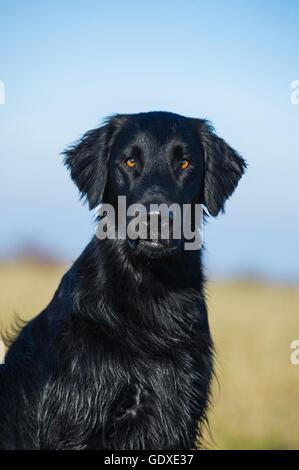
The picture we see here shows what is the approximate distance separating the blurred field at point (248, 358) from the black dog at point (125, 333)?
2.07 feet

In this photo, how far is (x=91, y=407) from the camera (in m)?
4.74

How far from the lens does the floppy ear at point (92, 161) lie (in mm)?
5371

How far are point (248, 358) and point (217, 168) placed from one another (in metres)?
7.50

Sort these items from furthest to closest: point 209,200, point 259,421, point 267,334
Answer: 1. point 267,334
2. point 259,421
3. point 209,200

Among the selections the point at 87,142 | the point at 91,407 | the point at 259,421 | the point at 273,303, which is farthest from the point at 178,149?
the point at 273,303

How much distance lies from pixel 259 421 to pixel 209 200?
17.2 feet

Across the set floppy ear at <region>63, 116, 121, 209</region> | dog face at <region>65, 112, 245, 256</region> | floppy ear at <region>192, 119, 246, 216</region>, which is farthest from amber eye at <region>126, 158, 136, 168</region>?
floppy ear at <region>192, 119, 246, 216</region>

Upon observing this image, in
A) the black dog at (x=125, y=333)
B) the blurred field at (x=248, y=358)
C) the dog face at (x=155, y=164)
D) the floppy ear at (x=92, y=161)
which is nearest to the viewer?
the black dog at (x=125, y=333)

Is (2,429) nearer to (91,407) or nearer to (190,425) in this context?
(91,407)

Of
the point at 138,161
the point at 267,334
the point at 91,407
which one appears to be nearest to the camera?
the point at 91,407

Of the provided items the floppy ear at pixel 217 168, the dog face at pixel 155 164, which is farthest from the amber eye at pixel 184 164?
the floppy ear at pixel 217 168

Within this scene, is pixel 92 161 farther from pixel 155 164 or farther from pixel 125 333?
pixel 125 333

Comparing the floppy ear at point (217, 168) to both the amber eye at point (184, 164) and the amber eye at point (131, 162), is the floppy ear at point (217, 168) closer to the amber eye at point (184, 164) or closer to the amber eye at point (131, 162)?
the amber eye at point (184, 164)

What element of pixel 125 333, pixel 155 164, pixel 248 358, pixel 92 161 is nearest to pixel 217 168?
pixel 155 164
